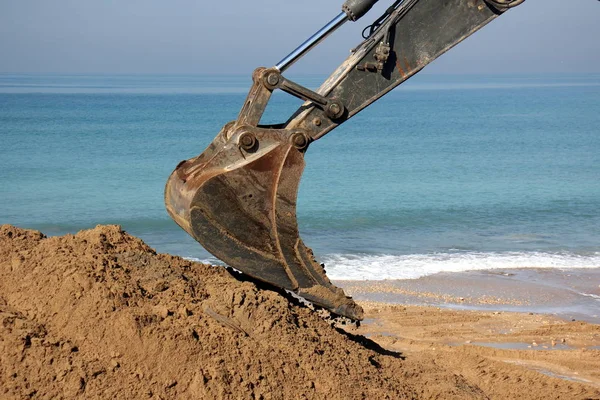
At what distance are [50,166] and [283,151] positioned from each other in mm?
23248

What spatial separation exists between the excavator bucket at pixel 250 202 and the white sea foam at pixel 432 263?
6.19 meters

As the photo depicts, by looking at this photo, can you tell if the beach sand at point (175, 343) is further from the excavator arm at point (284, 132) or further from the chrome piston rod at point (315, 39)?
the chrome piston rod at point (315, 39)

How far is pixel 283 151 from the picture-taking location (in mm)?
5617

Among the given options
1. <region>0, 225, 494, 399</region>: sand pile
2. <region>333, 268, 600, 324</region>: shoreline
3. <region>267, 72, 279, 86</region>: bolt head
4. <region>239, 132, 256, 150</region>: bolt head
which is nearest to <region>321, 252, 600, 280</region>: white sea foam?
<region>333, 268, 600, 324</region>: shoreline

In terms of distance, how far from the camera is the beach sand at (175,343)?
16.4ft

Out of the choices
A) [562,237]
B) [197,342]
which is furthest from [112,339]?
[562,237]

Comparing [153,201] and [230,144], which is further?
[153,201]

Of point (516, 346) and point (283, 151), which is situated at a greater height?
point (283, 151)

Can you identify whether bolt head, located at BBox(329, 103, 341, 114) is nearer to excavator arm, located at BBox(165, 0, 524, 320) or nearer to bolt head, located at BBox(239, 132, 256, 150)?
excavator arm, located at BBox(165, 0, 524, 320)

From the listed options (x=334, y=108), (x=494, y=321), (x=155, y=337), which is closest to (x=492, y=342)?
(x=494, y=321)

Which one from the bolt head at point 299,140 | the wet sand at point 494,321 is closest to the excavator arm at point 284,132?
the bolt head at point 299,140

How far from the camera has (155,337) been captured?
203 inches

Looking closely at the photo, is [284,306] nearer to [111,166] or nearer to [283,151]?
[283,151]

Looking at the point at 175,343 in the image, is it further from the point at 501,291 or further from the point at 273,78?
the point at 501,291
